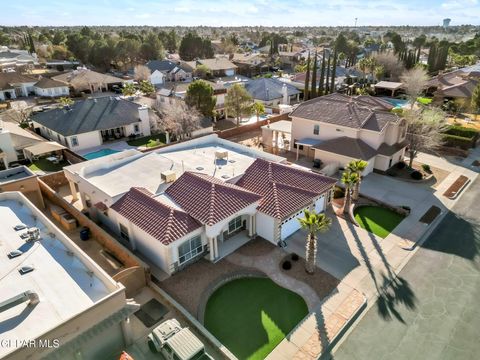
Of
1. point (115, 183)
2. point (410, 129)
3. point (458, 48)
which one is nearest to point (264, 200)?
point (115, 183)

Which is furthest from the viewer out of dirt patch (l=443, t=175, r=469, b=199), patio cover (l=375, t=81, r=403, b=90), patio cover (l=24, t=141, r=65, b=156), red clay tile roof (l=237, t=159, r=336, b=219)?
patio cover (l=375, t=81, r=403, b=90)

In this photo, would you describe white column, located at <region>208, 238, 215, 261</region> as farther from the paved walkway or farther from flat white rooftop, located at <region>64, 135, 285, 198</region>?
flat white rooftop, located at <region>64, 135, 285, 198</region>

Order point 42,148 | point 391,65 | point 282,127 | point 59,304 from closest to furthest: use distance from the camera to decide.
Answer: point 59,304 → point 42,148 → point 282,127 → point 391,65

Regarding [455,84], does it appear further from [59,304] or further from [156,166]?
[59,304]

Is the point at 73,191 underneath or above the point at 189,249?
underneath

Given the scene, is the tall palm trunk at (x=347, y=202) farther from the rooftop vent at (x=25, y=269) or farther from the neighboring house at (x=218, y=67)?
the neighboring house at (x=218, y=67)

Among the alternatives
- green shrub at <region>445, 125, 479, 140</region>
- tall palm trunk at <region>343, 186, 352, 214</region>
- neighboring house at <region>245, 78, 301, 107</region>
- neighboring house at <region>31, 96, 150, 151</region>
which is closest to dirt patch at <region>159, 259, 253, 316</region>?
tall palm trunk at <region>343, 186, 352, 214</region>

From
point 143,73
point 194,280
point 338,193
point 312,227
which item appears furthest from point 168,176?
point 143,73
